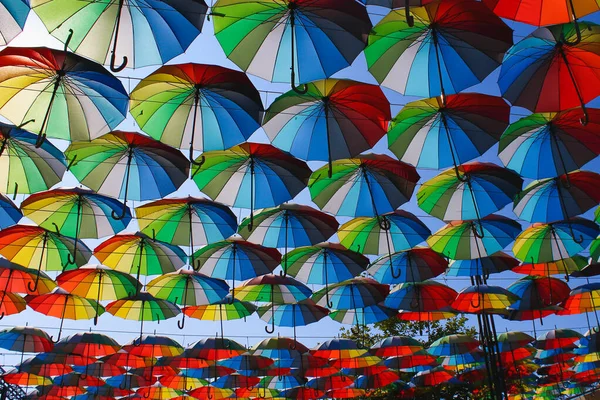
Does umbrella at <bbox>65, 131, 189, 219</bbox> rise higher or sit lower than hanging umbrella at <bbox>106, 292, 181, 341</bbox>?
higher

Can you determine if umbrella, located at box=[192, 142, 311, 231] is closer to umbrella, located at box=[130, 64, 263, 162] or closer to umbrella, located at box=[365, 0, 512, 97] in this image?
umbrella, located at box=[130, 64, 263, 162]

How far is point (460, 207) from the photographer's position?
9.52 m

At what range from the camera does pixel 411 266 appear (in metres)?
11.8

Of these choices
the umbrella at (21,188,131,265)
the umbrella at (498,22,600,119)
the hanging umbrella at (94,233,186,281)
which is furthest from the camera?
the hanging umbrella at (94,233,186,281)

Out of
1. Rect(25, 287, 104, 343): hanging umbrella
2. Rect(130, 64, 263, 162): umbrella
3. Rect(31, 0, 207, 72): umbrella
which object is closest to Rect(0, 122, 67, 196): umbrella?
Rect(130, 64, 263, 162): umbrella

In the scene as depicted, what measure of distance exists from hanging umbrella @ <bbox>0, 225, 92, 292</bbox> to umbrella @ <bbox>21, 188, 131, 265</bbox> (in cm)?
27

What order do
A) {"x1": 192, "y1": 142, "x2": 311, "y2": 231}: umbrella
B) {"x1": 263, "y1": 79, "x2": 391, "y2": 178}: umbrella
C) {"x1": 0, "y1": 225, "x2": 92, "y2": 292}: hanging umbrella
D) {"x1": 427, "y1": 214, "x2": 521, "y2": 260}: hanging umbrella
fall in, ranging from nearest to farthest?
{"x1": 263, "y1": 79, "x2": 391, "y2": 178}: umbrella → {"x1": 192, "y1": 142, "x2": 311, "y2": 231}: umbrella → {"x1": 0, "y1": 225, "x2": 92, "y2": 292}: hanging umbrella → {"x1": 427, "y1": 214, "x2": 521, "y2": 260}: hanging umbrella

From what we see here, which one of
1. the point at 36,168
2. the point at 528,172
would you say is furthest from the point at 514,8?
the point at 36,168

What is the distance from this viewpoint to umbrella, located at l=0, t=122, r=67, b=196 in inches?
285

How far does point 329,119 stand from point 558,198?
16.1 feet

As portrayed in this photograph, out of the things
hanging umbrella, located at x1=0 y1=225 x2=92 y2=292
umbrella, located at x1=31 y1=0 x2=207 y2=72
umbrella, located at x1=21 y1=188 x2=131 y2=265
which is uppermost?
umbrella, located at x1=31 y1=0 x2=207 y2=72

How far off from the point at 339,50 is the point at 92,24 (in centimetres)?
281

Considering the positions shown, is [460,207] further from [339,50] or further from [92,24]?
[92,24]

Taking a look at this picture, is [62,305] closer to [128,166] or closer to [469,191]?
[128,166]
